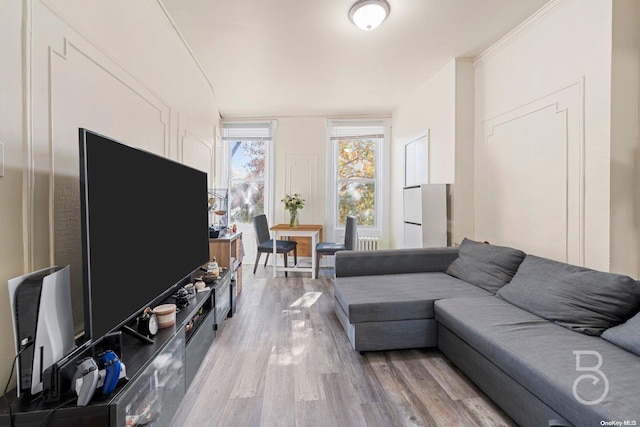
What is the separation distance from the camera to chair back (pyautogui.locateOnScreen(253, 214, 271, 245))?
415 centimetres

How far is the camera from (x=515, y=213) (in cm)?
250

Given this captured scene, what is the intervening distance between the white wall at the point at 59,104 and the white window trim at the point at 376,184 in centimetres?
317

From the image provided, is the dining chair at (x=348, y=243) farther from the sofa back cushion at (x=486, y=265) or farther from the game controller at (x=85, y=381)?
the game controller at (x=85, y=381)

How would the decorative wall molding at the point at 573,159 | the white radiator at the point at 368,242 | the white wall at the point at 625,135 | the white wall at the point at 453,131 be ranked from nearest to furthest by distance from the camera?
the white wall at the point at 625,135
the decorative wall molding at the point at 573,159
the white wall at the point at 453,131
the white radiator at the point at 368,242

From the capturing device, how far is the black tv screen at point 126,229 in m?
1.03

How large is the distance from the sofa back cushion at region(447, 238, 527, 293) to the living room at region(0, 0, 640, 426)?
0.30m

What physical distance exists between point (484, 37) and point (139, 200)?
3149mm

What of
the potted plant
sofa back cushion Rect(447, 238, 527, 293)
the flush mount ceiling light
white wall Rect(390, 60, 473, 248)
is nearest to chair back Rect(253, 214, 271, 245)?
the potted plant

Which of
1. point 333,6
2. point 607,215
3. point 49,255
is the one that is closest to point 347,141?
point 333,6

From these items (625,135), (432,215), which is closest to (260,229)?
(432,215)

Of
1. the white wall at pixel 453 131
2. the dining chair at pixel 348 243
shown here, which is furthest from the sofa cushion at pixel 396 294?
the dining chair at pixel 348 243

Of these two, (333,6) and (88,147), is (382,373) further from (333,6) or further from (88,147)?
(333,6)

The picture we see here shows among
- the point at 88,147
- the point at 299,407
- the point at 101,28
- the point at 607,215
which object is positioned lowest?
the point at 299,407

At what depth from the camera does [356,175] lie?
4.91 m
